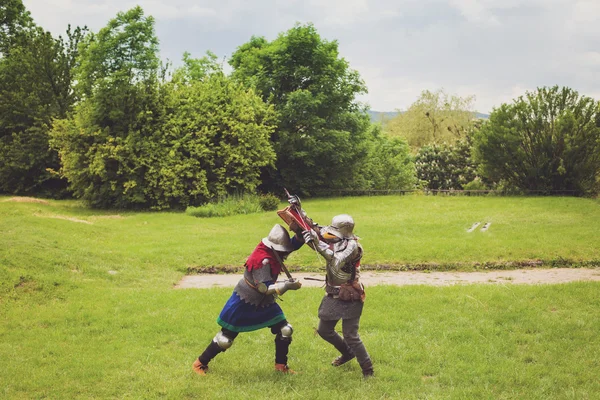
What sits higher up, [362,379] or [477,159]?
[477,159]

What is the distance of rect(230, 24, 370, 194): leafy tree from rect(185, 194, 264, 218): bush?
4.34 meters

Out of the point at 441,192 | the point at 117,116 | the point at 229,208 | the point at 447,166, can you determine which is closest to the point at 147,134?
the point at 117,116

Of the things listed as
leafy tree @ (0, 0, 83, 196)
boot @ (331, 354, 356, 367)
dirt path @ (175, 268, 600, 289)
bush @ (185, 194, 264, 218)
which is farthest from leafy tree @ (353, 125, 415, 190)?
boot @ (331, 354, 356, 367)

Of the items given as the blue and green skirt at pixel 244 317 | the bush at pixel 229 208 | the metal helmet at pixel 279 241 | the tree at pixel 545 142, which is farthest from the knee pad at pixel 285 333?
the tree at pixel 545 142

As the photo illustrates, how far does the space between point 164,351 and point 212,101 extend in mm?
21136

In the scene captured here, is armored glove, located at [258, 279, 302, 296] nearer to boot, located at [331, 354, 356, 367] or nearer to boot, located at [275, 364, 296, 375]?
boot, located at [275, 364, 296, 375]

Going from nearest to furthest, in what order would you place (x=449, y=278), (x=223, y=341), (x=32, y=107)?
(x=223, y=341)
(x=449, y=278)
(x=32, y=107)

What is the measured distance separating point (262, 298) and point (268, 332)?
213 cm

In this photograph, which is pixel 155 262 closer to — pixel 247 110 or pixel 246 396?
pixel 246 396

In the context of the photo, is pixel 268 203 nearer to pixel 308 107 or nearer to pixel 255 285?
pixel 308 107

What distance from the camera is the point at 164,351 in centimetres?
743


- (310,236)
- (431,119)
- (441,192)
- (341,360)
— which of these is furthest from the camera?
(431,119)

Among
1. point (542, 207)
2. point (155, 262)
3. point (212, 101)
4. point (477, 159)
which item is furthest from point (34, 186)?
→ point (542, 207)

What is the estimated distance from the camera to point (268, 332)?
8.44m
